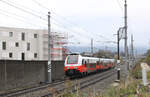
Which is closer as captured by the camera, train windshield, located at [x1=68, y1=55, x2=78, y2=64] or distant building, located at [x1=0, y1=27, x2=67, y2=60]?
train windshield, located at [x1=68, y1=55, x2=78, y2=64]

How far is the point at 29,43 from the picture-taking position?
2474 inches

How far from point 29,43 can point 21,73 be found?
147 feet

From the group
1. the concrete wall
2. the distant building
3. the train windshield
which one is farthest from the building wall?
the distant building

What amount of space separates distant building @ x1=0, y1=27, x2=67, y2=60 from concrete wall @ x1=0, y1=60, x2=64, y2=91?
30.9 m

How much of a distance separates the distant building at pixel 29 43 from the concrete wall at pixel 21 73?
102 ft

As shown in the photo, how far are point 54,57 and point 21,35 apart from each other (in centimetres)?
1200

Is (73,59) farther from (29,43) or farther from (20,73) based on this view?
(29,43)

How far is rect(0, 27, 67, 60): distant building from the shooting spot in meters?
55.7

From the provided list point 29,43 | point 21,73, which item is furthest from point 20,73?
point 29,43

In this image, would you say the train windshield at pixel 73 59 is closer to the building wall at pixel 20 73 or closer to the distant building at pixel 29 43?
the building wall at pixel 20 73

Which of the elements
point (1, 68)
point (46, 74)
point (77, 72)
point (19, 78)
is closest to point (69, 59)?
point (77, 72)

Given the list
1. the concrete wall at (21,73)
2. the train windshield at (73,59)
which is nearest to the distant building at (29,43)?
the train windshield at (73,59)

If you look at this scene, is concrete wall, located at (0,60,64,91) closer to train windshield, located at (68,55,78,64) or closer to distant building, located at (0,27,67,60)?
train windshield, located at (68,55,78,64)

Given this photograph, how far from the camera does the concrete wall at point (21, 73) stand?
16642mm
